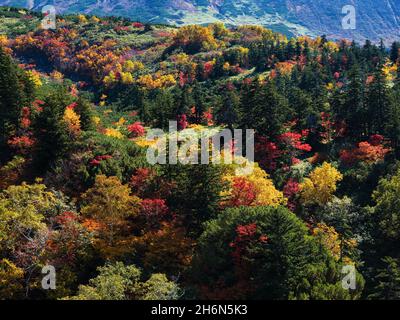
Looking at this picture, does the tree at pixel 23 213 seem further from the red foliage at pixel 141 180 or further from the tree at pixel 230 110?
the tree at pixel 230 110

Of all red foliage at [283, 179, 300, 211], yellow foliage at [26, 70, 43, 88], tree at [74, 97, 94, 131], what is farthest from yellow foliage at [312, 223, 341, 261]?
yellow foliage at [26, 70, 43, 88]

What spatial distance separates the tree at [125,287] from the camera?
39.8m

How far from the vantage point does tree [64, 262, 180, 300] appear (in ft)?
130

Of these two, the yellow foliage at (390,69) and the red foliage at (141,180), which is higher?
the yellow foliage at (390,69)

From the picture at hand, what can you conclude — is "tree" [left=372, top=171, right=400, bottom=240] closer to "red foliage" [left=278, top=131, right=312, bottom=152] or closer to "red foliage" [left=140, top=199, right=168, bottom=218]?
"red foliage" [left=278, top=131, right=312, bottom=152]

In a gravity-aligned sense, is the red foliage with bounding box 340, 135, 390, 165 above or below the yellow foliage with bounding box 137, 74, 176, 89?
below

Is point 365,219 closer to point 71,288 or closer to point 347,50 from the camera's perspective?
point 71,288

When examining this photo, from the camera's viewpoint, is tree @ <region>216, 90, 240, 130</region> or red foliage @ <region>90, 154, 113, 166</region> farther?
tree @ <region>216, 90, 240, 130</region>

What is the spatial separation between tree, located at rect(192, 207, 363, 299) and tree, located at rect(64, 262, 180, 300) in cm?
400

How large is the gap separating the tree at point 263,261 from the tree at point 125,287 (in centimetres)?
400

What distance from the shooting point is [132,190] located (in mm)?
58938

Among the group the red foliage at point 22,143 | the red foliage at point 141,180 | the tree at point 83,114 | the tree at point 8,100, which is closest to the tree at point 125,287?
the red foliage at point 141,180

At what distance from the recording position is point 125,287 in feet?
140
